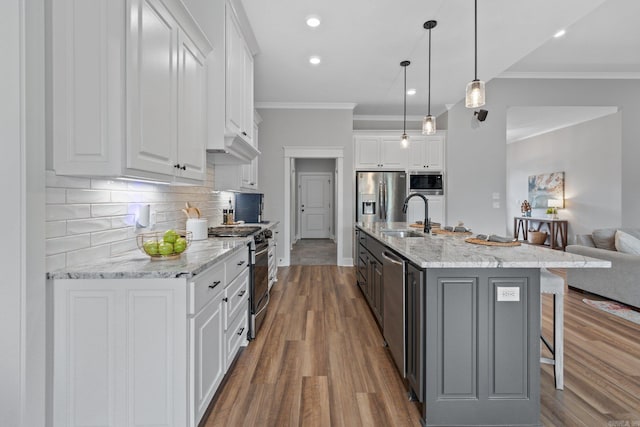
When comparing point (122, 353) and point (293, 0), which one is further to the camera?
point (293, 0)

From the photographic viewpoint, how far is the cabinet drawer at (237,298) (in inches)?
75.3

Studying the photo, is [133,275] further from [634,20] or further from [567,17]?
[634,20]

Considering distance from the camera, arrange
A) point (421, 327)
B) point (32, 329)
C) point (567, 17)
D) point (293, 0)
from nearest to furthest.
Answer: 1. point (32, 329)
2. point (421, 327)
3. point (293, 0)
4. point (567, 17)

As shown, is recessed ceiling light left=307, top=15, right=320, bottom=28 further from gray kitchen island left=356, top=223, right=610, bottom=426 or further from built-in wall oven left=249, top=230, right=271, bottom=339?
gray kitchen island left=356, top=223, right=610, bottom=426

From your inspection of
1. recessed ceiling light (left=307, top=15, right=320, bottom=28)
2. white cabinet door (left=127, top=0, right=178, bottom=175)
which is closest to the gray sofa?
recessed ceiling light (left=307, top=15, right=320, bottom=28)

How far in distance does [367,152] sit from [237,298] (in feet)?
13.6

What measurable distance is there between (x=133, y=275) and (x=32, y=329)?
0.41 metres

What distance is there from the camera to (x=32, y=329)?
1212 mm

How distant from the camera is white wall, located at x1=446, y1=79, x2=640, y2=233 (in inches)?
205

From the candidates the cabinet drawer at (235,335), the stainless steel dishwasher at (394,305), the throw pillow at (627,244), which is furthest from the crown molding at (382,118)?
the cabinet drawer at (235,335)

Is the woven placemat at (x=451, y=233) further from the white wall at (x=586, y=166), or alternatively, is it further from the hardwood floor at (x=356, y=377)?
the white wall at (x=586, y=166)

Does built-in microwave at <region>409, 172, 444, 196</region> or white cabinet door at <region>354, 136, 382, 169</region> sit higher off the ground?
white cabinet door at <region>354, 136, 382, 169</region>

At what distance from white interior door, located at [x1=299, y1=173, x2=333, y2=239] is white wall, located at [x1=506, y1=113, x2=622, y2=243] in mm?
5738

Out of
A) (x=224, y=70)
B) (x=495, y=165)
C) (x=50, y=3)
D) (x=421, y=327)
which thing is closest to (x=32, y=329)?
(x=50, y=3)
